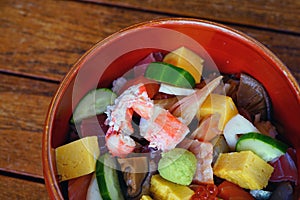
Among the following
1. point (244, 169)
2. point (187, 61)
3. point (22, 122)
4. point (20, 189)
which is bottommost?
point (20, 189)

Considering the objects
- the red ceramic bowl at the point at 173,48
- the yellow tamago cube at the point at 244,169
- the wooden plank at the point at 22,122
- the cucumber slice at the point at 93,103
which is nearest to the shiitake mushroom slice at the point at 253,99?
the red ceramic bowl at the point at 173,48

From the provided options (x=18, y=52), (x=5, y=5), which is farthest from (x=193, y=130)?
(x=5, y=5)

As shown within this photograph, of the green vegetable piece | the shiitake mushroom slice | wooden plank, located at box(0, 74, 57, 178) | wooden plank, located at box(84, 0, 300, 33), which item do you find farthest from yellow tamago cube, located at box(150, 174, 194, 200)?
wooden plank, located at box(84, 0, 300, 33)

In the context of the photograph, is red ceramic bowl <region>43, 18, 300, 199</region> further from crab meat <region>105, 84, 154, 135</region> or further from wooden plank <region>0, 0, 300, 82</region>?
wooden plank <region>0, 0, 300, 82</region>

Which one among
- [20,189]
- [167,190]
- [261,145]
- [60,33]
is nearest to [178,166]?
[167,190]

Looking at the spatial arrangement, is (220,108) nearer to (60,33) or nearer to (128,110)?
(128,110)

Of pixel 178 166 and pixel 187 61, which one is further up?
pixel 187 61

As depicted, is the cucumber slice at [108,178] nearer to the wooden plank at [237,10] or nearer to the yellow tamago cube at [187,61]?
the yellow tamago cube at [187,61]

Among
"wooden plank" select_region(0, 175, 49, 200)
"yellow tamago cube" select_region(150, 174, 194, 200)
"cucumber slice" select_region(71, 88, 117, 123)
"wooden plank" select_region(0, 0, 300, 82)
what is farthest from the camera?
"wooden plank" select_region(0, 0, 300, 82)
